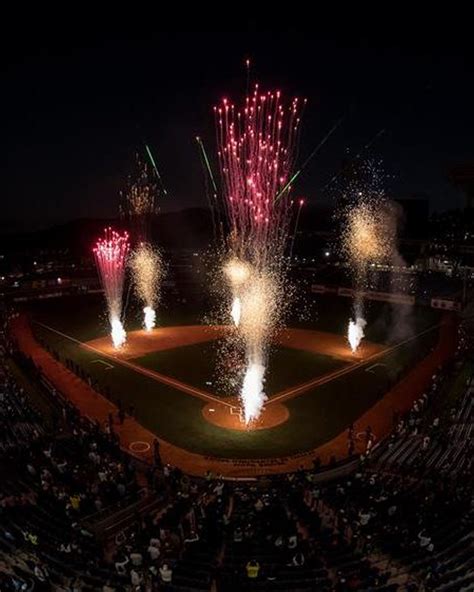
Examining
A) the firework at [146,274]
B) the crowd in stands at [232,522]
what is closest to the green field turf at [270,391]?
the crowd in stands at [232,522]

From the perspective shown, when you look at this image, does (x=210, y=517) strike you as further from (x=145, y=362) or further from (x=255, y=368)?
(x=145, y=362)

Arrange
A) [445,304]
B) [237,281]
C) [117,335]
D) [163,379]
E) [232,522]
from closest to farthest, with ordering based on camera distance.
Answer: [232,522], [163,379], [117,335], [445,304], [237,281]

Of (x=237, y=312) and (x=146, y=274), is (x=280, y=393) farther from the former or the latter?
(x=146, y=274)

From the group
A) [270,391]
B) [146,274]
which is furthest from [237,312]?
[146,274]

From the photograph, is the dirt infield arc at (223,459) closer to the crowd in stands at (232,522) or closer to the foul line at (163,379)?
the crowd in stands at (232,522)

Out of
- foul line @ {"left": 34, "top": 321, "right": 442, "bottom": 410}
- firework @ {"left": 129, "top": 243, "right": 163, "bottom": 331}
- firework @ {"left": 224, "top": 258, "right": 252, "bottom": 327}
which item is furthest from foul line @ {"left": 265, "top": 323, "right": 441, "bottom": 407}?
firework @ {"left": 129, "top": 243, "right": 163, "bottom": 331}

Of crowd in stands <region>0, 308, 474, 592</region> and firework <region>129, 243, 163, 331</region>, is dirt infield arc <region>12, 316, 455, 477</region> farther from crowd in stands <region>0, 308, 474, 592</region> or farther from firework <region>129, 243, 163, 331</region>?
firework <region>129, 243, 163, 331</region>
